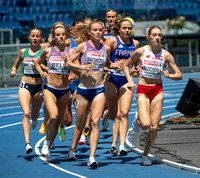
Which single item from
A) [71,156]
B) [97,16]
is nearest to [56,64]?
[71,156]

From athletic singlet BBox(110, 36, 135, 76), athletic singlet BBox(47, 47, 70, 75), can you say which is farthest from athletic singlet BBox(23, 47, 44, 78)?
athletic singlet BBox(110, 36, 135, 76)

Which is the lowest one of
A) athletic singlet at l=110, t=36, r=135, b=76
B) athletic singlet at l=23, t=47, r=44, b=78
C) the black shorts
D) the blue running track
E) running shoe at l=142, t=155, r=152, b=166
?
the blue running track

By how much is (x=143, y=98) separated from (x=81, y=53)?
122 cm

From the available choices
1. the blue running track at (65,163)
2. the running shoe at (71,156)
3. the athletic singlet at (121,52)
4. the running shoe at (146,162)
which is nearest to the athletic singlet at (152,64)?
the athletic singlet at (121,52)

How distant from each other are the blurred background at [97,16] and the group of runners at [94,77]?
19.5m

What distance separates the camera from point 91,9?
39375mm

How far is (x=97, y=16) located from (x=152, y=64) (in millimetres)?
30552

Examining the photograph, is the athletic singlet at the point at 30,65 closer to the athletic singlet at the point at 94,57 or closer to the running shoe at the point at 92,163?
the athletic singlet at the point at 94,57

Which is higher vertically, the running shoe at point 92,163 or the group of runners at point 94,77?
the group of runners at point 94,77

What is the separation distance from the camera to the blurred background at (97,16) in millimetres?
32750

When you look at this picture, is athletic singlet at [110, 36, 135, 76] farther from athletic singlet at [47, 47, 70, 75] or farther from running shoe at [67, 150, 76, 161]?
running shoe at [67, 150, 76, 161]

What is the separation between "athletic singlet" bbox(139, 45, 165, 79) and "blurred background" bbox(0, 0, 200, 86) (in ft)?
68.5

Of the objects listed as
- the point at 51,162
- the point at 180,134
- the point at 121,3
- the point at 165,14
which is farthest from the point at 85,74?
the point at 165,14

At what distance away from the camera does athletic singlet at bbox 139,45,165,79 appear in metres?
8.84
